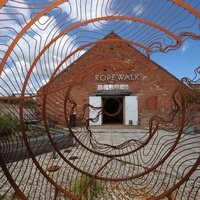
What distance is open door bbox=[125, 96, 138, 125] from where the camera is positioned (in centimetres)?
1579

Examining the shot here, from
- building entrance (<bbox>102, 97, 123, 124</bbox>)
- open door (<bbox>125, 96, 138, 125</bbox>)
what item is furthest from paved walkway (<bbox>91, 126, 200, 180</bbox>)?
open door (<bbox>125, 96, 138, 125</bbox>)

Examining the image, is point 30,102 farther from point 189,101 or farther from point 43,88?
point 189,101

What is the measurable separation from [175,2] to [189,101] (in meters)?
0.89

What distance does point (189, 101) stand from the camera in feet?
8.96

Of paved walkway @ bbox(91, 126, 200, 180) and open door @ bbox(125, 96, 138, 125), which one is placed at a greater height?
open door @ bbox(125, 96, 138, 125)

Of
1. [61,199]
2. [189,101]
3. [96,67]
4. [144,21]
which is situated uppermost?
[144,21]

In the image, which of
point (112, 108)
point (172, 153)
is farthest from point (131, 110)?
point (172, 153)

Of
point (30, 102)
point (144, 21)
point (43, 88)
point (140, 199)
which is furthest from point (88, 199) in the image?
point (144, 21)

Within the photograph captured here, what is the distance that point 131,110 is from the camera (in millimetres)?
16016

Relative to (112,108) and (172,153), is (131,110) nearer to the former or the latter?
(112,108)

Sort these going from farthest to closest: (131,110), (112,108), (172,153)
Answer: (131,110) → (112,108) → (172,153)

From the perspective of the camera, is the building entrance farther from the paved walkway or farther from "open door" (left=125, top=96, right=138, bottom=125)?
"open door" (left=125, top=96, right=138, bottom=125)

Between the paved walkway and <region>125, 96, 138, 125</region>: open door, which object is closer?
the paved walkway

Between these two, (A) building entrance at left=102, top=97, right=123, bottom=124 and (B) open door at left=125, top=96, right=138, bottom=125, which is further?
(B) open door at left=125, top=96, right=138, bottom=125
